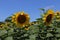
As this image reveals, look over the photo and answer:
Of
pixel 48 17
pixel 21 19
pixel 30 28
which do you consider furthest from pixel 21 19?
pixel 48 17

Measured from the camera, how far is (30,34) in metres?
3.49

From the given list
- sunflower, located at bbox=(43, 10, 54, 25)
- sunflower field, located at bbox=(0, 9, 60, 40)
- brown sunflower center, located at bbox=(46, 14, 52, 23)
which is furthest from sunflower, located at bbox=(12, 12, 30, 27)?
brown sunflower center, located at bbox=(46, 14, 52, 23)

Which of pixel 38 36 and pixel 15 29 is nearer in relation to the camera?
pixel 15 29

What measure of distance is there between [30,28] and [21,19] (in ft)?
0.67

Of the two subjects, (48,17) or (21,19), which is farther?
(48,17)

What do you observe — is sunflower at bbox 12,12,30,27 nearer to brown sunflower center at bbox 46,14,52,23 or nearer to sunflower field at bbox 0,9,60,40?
sunflower field at bbox 0,9,60,40

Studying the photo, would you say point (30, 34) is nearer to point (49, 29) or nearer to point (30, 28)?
point (30, 28)

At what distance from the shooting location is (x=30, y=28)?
3.66m

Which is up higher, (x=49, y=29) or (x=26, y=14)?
(x=26, y=14)

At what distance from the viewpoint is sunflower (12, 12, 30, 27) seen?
11.5 ft

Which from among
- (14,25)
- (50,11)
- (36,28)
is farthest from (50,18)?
(14,25)

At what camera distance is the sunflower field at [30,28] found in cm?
336

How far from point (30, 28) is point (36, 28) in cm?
10

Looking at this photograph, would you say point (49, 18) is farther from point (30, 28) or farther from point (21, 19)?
point (21, 19)
